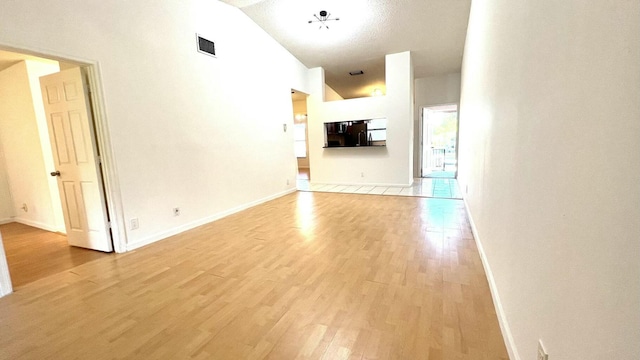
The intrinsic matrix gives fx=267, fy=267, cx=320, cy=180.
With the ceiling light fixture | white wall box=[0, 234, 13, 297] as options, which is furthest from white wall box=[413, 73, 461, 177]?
white wall box=[0, 234, 13, 297]

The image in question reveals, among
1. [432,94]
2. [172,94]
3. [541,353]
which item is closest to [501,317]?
[541,353]

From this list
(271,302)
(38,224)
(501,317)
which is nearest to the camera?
(501,317)

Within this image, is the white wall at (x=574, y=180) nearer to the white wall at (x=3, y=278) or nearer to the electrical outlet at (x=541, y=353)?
the electrical outlet at (x=541, y=353)

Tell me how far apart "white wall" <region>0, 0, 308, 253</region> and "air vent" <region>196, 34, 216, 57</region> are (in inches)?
3.6

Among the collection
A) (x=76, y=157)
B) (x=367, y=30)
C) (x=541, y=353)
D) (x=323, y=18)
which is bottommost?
(x=541, y=353)

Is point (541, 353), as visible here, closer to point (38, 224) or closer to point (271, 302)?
point (271, 302)

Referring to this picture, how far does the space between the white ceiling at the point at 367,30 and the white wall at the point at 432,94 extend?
1.82 ft

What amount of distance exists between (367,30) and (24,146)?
19.8ft

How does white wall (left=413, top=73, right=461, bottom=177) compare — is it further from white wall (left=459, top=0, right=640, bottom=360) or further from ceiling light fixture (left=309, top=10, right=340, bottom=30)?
white wall (left=459, top=0, right=640, bottom=360)

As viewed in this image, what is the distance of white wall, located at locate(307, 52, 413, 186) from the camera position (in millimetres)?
5969

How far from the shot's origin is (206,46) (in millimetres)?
4004

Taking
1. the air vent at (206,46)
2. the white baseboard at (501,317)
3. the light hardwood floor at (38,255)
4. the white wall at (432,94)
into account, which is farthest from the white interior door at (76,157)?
the white wall at (432,94)

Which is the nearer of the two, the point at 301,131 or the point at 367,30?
the point at 367,30

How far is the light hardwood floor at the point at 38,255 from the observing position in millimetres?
2590
